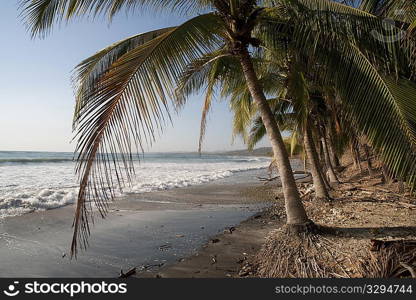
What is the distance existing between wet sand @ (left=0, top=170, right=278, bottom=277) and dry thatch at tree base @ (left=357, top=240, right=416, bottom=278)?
2.78 meters

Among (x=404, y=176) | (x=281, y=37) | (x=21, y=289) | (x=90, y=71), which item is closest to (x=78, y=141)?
(x=21, y=289)

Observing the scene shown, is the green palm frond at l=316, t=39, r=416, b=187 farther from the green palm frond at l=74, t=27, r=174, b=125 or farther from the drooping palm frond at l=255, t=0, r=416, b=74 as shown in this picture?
the green palm frond at l=74, t=27, r=174, b=125

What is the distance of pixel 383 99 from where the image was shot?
11.5 feet

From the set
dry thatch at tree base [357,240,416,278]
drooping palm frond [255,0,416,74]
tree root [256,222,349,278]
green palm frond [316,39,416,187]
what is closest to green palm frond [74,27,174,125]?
drooping palm frond [255,0,416,74]

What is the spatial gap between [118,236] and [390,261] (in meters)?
4.87

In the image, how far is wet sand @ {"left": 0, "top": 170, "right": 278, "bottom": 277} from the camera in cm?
452

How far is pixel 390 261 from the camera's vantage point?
362 cm

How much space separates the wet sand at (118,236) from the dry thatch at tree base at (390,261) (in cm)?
278

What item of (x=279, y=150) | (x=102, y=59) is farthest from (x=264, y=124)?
(x=102, y=59)

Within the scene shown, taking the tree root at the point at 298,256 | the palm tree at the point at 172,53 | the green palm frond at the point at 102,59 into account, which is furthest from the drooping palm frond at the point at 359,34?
the tree root at the point at 298,256

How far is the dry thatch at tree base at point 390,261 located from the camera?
3508 millimetres

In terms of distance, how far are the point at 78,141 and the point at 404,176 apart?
3.47 meters

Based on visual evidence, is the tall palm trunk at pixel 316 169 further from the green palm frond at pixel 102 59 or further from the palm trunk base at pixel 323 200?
the green palm frond at pixel 102 59

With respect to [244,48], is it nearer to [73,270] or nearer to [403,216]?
[73,270]
